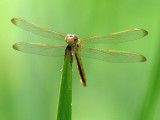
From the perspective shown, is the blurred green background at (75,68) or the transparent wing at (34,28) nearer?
the transparent wing at (34,28)

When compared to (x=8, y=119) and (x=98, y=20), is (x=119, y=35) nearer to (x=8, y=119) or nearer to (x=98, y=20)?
(x=98, y=20)

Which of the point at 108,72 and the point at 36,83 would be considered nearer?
the point at 36,83

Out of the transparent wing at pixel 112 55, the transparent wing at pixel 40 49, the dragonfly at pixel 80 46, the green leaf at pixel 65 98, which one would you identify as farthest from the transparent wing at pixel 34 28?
the green leaf at pixel 65 98

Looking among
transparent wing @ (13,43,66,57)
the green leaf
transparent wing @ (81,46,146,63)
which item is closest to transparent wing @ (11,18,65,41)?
transparent wing @ (13,43,66,57)

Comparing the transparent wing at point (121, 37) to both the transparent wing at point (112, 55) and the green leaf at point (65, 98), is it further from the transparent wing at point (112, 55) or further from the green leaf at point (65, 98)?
the green leaf at point (65, 98)

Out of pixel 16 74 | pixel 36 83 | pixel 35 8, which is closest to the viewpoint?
pixel 36 83

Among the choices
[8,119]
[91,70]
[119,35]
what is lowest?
[8,119]

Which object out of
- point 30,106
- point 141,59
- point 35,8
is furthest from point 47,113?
point 35,8

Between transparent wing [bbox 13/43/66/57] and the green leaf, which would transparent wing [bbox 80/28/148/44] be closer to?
transparent wing [bbox 13/43/66/57]
